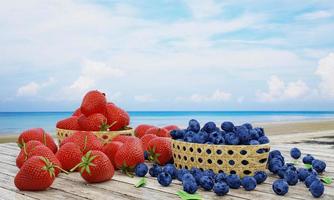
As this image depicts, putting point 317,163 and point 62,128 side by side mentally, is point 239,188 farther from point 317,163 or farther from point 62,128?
point 62,128

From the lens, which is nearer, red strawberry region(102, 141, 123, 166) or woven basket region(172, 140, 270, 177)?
woven basket region(172, 140, 270, 177)

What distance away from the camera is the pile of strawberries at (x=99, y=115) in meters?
2.47

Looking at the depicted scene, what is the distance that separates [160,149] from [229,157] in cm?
42

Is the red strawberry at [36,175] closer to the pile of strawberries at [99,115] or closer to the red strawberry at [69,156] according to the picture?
the red strawberry at [69,156]

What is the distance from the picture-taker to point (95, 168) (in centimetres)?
184

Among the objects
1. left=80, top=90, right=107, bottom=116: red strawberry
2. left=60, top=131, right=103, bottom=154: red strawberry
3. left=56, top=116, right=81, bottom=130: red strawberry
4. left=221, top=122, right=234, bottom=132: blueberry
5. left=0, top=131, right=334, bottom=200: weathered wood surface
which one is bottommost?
left=0, top=131, right=334, bottom=200: weathered wood surface

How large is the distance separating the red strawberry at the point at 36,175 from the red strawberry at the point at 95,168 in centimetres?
13

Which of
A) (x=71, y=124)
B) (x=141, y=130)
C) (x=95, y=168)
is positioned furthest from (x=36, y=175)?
(x=141, y=130)

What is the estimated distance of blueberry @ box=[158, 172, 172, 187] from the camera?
183cm

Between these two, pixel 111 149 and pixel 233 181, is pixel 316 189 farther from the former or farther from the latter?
pixel 111 149

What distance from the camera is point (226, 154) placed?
1.97m

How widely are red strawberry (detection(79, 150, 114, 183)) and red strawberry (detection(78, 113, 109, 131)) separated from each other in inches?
22.6

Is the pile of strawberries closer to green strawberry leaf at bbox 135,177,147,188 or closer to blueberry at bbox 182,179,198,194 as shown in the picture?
green strawberry leaf at bbox 135,177,147,188

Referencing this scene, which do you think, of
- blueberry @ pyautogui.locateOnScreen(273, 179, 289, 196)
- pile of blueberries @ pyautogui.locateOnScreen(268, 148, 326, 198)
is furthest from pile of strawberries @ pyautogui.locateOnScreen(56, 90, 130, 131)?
blueberry @ pyautogui.locateOnScreen(273, 179, 289, 196)
